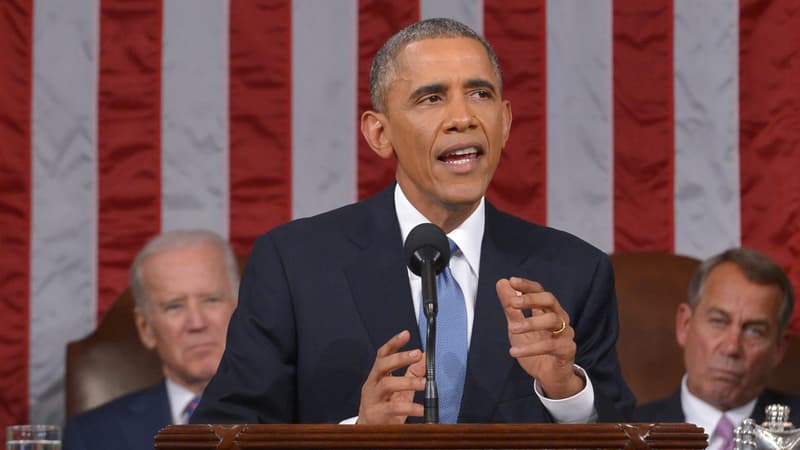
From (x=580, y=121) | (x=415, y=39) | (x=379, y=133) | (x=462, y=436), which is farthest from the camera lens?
(x=580, y=121)

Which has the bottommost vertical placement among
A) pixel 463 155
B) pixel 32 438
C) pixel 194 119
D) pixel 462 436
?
pixel 32 438

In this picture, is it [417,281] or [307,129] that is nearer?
[417,281]

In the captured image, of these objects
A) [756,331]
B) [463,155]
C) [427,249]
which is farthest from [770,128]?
[427,249]

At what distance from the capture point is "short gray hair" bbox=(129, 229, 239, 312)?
155 inches

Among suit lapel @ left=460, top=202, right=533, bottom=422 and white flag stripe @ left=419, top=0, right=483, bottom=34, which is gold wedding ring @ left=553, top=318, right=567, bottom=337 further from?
white flag stripe @ left=419, top=0, right=483, bottom=34

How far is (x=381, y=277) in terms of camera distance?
241cm

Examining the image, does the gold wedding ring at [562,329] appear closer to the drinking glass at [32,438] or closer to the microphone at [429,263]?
the microphone at [429,263]

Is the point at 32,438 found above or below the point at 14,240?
below

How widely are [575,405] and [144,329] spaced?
2.08 m

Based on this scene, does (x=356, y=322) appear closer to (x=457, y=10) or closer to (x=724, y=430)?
(x=724, y=430)

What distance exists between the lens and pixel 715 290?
153 inches

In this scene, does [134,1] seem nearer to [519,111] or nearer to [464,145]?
[519,111]

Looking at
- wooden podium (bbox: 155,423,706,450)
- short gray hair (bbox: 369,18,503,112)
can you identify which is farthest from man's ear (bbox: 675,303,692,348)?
wooden podium (bbox: 155,423,706,450)

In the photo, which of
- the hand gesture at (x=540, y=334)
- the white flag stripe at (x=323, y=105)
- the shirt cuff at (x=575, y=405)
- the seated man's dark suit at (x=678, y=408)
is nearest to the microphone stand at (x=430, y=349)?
the hand gesture at (x=540, y=334)
